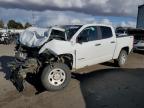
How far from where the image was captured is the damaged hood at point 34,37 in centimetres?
822

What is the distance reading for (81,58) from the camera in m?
8.77

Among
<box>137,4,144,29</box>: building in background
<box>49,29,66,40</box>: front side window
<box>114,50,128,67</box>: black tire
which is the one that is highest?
<box>137,4,144,29</box>: building in background

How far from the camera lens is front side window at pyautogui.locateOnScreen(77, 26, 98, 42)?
884 cm

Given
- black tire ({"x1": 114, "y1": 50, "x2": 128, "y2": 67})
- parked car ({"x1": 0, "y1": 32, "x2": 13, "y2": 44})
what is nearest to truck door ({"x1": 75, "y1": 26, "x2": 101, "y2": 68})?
black tire ({"x1": 114, "y1": 50, "x2": 128, "y2": 67})

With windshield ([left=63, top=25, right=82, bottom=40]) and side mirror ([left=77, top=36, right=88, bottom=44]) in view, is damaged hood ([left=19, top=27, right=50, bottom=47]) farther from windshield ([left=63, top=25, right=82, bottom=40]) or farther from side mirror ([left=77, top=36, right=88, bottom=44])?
side mirror ([left=77, top=36, right=88, bottom=44])

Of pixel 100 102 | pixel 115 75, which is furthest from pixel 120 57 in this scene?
pixel 100 102

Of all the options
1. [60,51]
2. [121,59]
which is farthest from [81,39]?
[121,59]

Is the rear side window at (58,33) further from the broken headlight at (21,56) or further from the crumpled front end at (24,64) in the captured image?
the broken headlight at (21,56)

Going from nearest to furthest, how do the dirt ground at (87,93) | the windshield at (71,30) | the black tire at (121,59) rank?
1. the dirt ground at (87,93)
2. the windshield at (71,30)
3. the black tire at (121,59)

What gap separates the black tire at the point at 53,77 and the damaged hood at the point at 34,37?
2.89 ft

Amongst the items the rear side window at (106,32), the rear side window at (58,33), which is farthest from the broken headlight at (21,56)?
the rear side window at (106,32)

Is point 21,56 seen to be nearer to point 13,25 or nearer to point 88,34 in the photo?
point 88,34

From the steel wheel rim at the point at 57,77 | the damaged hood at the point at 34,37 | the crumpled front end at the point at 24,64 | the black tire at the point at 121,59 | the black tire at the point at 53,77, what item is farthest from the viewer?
the black tire at the point at 121,59

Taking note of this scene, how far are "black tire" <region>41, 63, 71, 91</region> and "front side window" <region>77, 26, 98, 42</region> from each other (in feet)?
4.43
